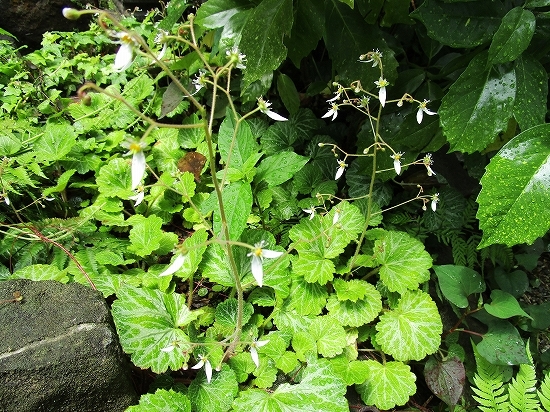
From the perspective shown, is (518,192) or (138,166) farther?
(518,192)

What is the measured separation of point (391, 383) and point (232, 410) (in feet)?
1.74

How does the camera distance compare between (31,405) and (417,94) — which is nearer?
(31,405)

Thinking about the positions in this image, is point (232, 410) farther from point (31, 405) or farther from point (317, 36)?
point (317, 36)

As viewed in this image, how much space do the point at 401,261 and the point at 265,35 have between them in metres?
0.93

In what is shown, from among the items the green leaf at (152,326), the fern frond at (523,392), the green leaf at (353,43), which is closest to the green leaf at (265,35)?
the green leaf at (353,43)

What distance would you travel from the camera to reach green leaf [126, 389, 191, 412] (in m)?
1.22

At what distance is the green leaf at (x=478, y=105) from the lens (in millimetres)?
1321

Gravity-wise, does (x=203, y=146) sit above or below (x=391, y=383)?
above

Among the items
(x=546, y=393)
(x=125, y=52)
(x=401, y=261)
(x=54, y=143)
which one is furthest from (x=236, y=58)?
(x=546, y=393)

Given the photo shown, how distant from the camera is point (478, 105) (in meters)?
1.33

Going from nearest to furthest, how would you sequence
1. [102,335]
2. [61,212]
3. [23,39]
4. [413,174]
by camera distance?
[102,335], [61,212], [413,174], [23,39]

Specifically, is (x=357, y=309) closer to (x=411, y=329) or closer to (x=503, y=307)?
(x=411, y=329)

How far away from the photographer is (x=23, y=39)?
2672 millimetres

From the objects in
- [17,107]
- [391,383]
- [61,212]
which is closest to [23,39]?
[17,107]
